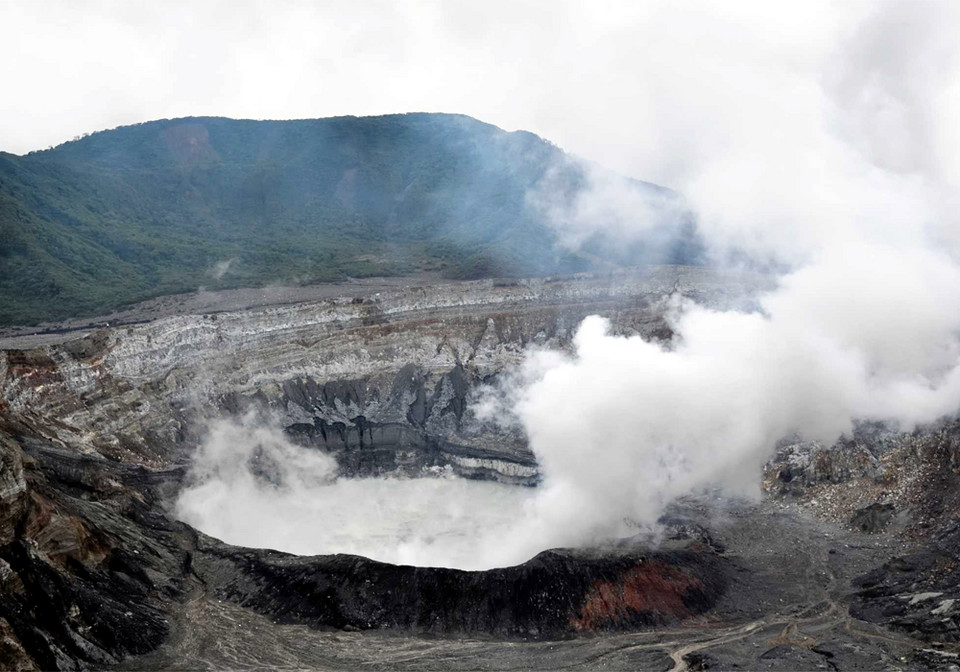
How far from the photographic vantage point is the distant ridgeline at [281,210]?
88.7m

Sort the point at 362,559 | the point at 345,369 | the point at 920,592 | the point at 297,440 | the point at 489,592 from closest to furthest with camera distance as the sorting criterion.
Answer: the point at 920,592, the point at 489,592, the point at 362,559, the point at 297,440, the point at 345,369

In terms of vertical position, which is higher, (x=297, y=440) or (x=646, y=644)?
(x=297, y=440)

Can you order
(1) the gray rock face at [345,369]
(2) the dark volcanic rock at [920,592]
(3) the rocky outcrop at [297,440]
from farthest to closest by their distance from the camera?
(1) the gray rock face at [345,369] < (3) the rocky outcrop at [297,440] < (2) the dark volcanic rock at [920,592]

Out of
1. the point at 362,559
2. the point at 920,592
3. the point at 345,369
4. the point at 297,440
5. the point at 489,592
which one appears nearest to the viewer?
the point at 920,592

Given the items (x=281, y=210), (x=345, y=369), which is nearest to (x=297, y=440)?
(x=345, y=369)

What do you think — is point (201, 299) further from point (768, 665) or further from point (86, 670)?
point (768, 665)

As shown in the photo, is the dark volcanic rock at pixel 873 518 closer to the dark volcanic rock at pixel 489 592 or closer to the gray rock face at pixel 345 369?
the dark volcanic rock at pixel 489 592

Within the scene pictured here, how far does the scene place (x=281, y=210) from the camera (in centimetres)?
12744

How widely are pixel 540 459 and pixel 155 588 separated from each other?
89.8ft

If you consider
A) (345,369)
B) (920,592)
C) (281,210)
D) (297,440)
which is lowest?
(920,592)

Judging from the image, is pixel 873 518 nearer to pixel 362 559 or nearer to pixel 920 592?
pixel 920 592

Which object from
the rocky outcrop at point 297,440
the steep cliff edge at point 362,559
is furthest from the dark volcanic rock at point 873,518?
the rocky outcrop at point 297,440

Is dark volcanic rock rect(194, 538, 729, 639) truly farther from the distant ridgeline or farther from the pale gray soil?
the distant ridgeline

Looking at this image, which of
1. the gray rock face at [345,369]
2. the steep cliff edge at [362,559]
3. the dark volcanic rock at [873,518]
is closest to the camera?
the steep cliff edge at [362,559]
